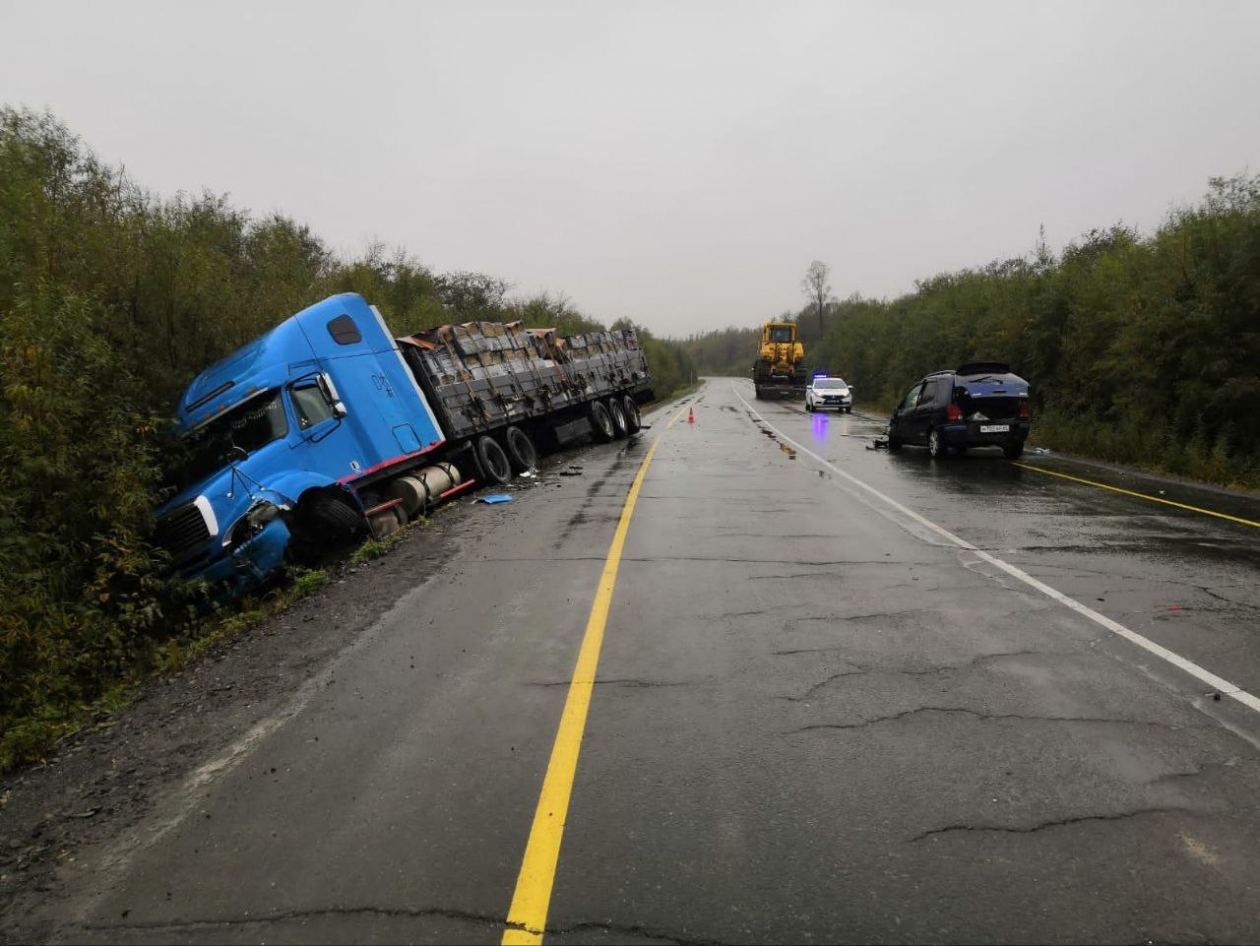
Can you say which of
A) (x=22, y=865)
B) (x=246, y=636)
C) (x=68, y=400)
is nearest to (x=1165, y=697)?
(x=22, y=865)

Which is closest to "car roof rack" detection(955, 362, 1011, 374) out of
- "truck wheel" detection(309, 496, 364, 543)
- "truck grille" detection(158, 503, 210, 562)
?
"truck wheel" detection(309, 496, 364, 543)

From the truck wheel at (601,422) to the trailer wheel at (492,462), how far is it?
6.38m

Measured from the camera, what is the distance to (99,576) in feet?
23.4

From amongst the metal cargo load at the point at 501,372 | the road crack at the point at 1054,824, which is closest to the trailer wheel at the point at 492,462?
the metal cargo load at the point at 501,372

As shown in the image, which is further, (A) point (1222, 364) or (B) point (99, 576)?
(A) point (1222, 364)

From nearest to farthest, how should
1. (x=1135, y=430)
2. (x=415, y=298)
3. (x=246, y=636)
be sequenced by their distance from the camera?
(x=246, y=636) → (x=1135, y=430) → (x=415, y=298)

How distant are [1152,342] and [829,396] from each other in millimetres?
21127

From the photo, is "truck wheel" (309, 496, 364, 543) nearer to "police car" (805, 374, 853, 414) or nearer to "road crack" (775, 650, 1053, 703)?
"road crack" (775, 650, 1053, 703)

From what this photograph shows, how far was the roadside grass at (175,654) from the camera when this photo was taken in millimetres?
4625

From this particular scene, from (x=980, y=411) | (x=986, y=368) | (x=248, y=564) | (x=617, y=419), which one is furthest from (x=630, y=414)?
(x=248, y=564)

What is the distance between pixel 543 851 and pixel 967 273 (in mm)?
42660

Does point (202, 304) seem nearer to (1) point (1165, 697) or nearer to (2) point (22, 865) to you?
(2) point (22, 865)

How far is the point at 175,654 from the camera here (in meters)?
6.07

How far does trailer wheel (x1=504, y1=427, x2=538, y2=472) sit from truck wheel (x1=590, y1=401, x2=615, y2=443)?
5035 mm
